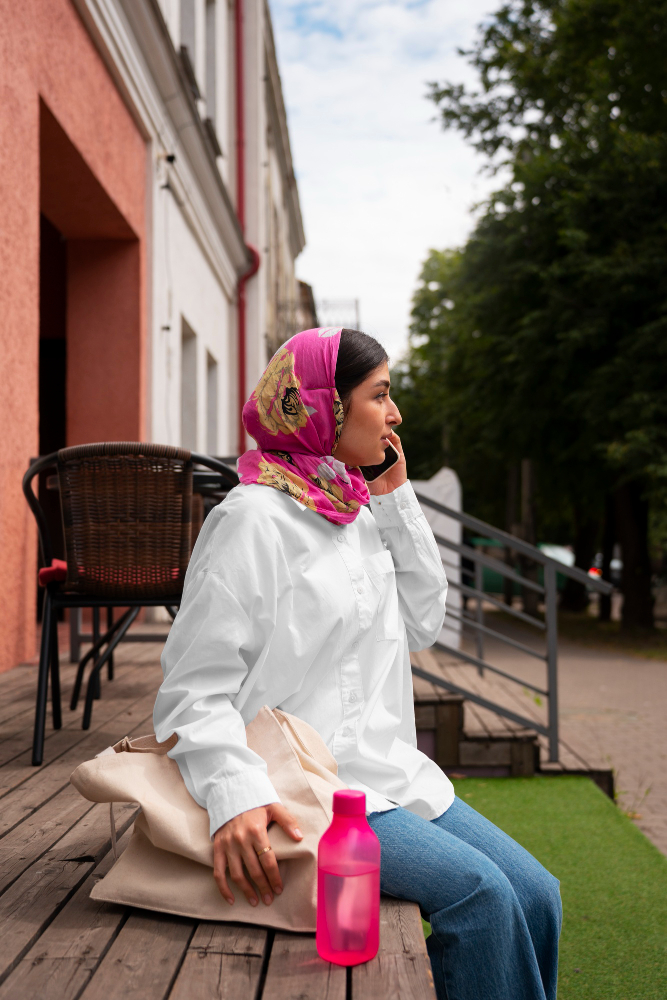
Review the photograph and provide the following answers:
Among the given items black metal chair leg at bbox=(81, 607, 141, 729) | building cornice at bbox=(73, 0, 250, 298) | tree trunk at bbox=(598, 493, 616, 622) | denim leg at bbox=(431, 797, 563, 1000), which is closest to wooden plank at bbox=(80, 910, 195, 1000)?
denim leg at bbox=(431, 797, 563, 1000)

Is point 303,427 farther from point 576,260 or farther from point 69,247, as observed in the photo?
point 576,260

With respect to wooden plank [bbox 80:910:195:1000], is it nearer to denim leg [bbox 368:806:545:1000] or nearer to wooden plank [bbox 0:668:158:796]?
denim leg [bbox 368:806:545:1000]

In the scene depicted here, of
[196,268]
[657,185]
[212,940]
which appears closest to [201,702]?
[212,940]

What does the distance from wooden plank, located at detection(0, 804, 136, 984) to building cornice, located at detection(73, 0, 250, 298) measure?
505 centimetres

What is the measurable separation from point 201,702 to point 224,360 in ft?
36.1

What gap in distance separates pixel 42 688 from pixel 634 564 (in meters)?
14.1

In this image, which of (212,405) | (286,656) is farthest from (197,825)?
(212,405)

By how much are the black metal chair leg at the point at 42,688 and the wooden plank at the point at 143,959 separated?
52.1 inches

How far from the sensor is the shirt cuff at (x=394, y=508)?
203 centimetres

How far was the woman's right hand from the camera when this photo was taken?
1.40 meters

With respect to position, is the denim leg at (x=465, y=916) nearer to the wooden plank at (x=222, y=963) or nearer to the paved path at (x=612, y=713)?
the wooden plank at (x=222, y=963)

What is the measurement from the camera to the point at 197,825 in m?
1.46

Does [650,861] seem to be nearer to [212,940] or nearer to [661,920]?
[661,920]

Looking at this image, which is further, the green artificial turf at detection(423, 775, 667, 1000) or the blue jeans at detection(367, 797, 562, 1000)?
the green artificial turf at detection(423, 775, 667, 1000)
